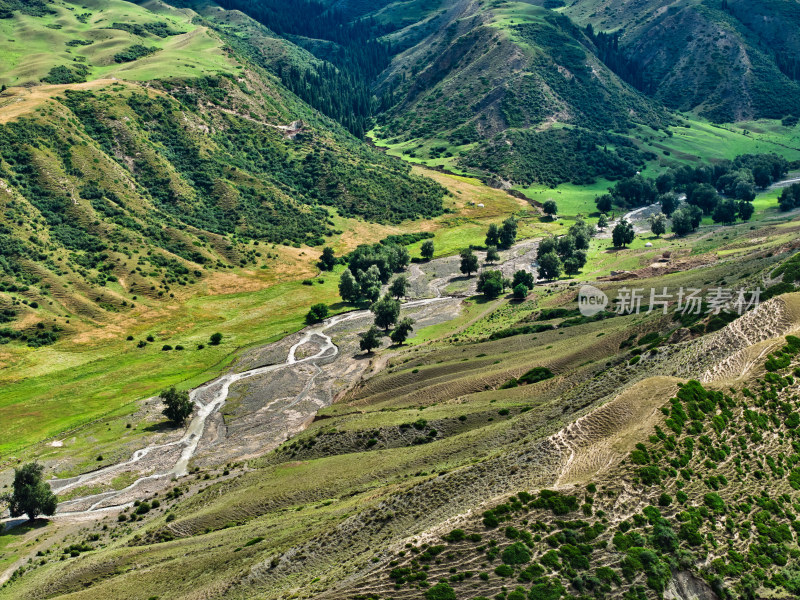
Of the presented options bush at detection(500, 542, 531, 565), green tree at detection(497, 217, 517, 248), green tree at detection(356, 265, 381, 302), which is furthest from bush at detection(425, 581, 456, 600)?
green tree at detection(497, 217, 517, 248)

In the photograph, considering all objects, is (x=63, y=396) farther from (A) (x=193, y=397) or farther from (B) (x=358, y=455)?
(B) (x=358, y=455)

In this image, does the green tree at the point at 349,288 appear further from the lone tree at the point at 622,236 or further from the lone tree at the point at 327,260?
the lone tree at the point at 622,236

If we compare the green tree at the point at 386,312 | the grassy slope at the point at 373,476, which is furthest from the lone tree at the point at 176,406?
the green tree at the point at 386,312

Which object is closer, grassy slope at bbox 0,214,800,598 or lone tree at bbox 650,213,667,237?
grassy slope at bbox 0,214,800,598

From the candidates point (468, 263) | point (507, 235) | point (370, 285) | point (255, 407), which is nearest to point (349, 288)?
point (370, 285)

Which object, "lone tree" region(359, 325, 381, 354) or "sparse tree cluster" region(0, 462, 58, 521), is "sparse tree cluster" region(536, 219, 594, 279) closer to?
"lone tree" region(359, 325, 381, 354)

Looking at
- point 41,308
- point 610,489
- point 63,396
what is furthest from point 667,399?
point 41,308
